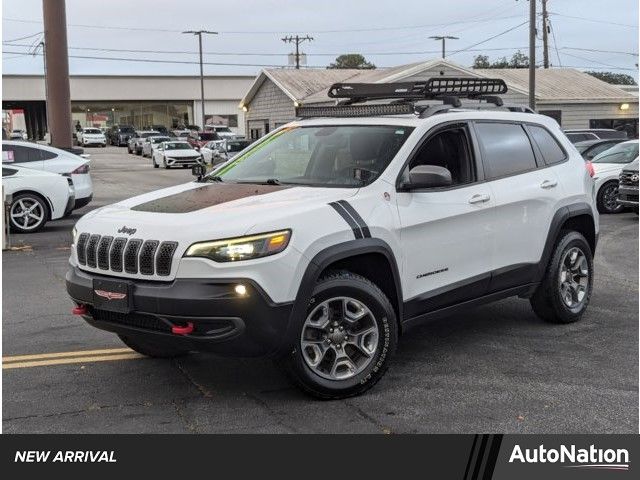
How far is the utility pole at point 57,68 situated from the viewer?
76.6 feet

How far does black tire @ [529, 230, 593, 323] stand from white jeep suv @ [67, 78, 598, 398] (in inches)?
0.5

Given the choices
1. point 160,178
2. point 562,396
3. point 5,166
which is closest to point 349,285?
point 562,396

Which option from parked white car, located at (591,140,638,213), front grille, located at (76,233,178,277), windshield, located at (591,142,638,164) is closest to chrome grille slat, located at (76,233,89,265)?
front grille, located at (76,233,178,277)

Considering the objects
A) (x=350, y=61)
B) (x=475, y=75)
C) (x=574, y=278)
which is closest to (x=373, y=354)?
(x=574, y=278)

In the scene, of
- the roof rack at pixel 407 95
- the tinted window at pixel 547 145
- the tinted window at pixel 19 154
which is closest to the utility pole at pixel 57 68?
the tinted window at pixel 19 154

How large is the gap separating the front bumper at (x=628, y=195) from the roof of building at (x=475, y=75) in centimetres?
2075

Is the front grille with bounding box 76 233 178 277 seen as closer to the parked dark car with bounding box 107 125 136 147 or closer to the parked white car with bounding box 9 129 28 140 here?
the parked white car with bounding box 9 129 28 140

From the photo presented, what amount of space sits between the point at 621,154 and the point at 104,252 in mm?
14307

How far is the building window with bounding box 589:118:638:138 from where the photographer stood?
39541 millimetres

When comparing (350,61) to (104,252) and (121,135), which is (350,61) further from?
(104,252)

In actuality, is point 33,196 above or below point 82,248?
below

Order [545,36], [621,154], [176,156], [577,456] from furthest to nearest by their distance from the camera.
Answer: [545,36] < [176,156] < [621,154] < [577,456]

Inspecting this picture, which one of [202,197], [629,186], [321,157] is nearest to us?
[202,197]

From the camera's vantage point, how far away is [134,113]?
91.7m
